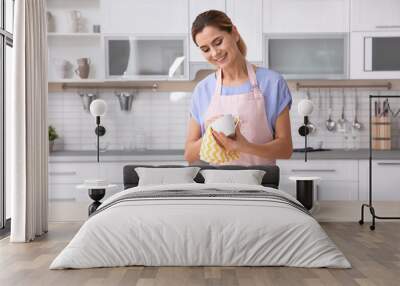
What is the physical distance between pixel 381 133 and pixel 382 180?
589 mm

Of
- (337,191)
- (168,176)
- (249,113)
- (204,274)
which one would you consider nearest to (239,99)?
(249,113)

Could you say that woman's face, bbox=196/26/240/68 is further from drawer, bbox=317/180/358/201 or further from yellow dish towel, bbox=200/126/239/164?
drawer, bbox=317/180/358/201

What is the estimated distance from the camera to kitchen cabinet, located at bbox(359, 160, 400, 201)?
6.83 meters

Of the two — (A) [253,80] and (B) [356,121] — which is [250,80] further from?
(B) [356,121]

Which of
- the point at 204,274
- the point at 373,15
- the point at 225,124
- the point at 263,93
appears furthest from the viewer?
the point at 373,15

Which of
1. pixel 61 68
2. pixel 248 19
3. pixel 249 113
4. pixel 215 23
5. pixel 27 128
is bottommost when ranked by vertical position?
pixel 27 128

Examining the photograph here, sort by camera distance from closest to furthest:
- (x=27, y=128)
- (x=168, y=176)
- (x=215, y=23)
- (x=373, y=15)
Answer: (x=27, y=128)
(x=168, y=176)
(x=215, y=23)
(x=373, y=15)

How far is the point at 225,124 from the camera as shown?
586 cm

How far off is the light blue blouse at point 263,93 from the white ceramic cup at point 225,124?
33 centimetres

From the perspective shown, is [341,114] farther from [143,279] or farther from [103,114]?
[143,279]

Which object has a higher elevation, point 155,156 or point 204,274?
point 155,156

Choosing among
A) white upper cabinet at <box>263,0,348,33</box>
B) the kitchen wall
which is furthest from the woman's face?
the kitchen wall

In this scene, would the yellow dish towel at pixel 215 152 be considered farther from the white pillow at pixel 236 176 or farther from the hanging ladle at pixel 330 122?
the hanging ladle at pixel 330 122

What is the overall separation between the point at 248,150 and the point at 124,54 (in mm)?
1914
